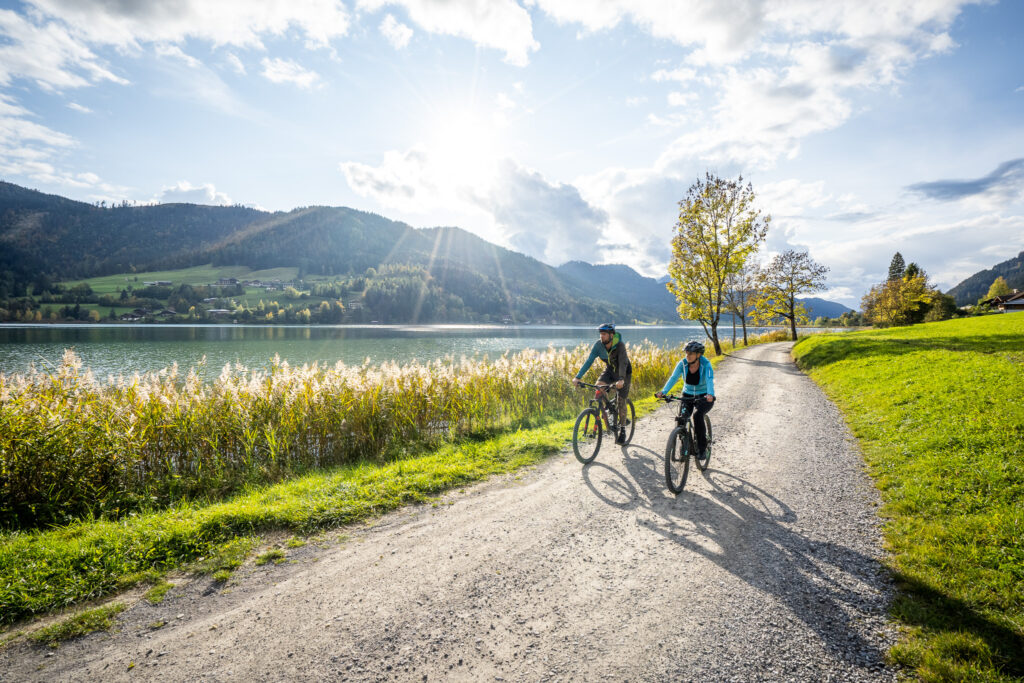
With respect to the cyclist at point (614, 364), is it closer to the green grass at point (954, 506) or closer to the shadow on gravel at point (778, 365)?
the green grass at point (954, 506)

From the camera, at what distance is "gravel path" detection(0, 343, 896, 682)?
12.0 feet

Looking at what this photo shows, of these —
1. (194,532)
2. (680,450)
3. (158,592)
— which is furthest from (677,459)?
(194,532)

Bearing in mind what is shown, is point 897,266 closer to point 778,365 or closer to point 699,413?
point 778,365

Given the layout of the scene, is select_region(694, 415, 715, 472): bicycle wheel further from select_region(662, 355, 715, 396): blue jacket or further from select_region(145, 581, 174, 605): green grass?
select_region(145, 581, 174, 605): green grass

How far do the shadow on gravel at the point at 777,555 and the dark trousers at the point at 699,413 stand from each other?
2.58 feet

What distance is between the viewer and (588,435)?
970cm

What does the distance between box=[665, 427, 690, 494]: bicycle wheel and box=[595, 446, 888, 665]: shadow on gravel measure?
9.0 inches

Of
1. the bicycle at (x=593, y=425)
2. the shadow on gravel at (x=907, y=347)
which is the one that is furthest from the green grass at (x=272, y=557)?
the shadow on gravel at (x=907, y=347)

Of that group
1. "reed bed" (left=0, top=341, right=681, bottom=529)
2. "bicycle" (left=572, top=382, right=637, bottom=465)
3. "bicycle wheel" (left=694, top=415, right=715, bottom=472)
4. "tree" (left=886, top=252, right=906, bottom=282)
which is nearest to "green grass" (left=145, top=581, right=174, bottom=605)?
"reed bed" (left=0, top=341, right=681, bottom=529)

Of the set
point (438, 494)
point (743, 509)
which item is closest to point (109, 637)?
point (438, 494)

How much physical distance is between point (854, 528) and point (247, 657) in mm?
7784

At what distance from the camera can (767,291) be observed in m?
48.2

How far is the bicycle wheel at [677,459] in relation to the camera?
23.6 ft

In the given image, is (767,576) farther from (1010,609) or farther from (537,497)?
(537,497)
